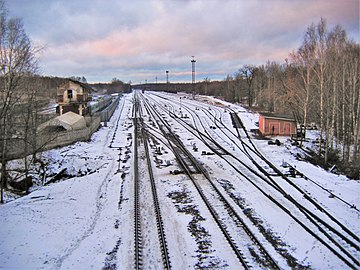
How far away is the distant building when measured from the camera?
42.5 metres

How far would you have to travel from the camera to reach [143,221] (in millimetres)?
11898

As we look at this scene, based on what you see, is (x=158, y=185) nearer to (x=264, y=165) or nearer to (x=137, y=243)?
(x=137, y=243)

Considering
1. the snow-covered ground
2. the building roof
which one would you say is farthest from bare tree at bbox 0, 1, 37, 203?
the building roof

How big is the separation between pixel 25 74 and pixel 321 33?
72.4ft

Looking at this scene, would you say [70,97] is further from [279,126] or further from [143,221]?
[143,221]

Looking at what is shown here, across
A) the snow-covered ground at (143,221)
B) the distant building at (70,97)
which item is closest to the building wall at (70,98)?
the distant building at (70,97)

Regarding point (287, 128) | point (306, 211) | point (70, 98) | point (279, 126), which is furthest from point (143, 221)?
point (70, 98)

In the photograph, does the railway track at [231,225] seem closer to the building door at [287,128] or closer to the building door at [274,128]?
the building door at [274,128]

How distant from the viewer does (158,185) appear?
16375mm

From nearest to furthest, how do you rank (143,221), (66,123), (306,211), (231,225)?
(231,225)
(143,221)
(306,211)
(66,123)

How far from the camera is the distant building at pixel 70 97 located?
42.5 m

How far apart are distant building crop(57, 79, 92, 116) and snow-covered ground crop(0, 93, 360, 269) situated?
23.8 m

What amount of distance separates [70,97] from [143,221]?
115ft

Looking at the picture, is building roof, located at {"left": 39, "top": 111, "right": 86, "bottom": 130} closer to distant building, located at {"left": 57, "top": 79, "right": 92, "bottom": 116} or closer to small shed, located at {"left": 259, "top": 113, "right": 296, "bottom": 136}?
distant building, located at {"left": 57, "top": 79, "right": 92, "bottom": 116}
